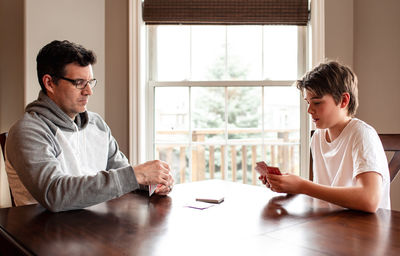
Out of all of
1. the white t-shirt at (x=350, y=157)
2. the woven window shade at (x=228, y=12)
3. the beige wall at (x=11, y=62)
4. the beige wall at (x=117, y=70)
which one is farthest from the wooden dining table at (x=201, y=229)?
the woven window shade at (x=228, y=12)

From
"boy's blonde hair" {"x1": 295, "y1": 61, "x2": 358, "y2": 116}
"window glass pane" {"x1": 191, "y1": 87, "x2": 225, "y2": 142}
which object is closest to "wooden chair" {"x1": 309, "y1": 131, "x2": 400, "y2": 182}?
"boy's blonde hair" {"x1": 295, "y1": 61, "x2": 358, "y2": 116}

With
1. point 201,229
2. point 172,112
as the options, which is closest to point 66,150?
point 201,229

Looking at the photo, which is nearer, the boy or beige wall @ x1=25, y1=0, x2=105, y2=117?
the boy

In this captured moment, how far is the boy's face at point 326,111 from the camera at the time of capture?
167 centimetres

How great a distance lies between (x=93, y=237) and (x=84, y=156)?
0.79 metres

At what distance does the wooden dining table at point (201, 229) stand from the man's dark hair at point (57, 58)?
615mm

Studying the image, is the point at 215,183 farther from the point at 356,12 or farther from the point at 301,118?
the point at 356,12

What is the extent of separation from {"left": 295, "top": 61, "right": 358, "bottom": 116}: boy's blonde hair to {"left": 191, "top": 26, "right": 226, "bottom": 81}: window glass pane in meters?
1.31

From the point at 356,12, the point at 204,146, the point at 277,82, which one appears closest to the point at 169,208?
the point at 204,146

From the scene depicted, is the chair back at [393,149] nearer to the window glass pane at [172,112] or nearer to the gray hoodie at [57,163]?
the gray hoodie at [57,163]

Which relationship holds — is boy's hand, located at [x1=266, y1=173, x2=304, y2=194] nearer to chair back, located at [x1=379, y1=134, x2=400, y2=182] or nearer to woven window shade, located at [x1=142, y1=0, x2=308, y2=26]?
chair back, located at [x1=379, y1=134, x2=400, y2=182]

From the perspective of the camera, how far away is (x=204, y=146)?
117 inches

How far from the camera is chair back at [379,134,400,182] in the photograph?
169 centimetres

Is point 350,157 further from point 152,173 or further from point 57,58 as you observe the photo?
point 57,58
